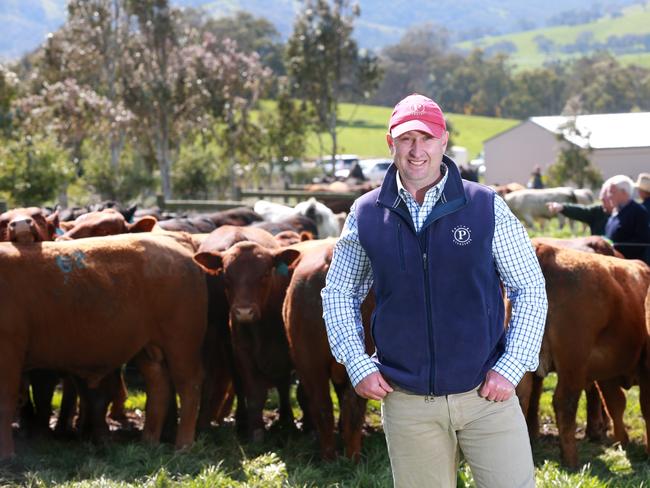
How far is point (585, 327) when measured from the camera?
7250mm

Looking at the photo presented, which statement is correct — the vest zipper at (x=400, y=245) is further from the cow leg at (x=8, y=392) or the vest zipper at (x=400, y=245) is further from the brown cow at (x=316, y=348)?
the cow leg at (x=8, y=392)

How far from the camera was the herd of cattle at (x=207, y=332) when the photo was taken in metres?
7.28

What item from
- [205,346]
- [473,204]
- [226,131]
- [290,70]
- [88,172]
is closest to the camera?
[473,204]

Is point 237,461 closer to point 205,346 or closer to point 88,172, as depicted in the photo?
point 205,346

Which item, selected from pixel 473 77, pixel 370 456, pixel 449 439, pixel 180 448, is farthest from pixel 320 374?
pixel 473 77

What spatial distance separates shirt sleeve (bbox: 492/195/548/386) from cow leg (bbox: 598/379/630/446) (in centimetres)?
429

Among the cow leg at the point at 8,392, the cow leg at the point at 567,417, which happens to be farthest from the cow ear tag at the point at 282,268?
the cow leg at the point at 567,417

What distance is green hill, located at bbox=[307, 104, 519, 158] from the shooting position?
82000 millimetres

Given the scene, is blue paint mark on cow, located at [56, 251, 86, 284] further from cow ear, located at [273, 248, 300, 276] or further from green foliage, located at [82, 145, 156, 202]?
green foliage, located at [82, 145, 156, 202]

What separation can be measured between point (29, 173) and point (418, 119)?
60.9ft

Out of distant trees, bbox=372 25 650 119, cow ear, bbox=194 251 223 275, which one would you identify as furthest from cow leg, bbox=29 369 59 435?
Answer: distant trees, bbox=372 25 650 119

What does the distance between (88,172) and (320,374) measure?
25293 millimetres

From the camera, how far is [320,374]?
751 centimetres

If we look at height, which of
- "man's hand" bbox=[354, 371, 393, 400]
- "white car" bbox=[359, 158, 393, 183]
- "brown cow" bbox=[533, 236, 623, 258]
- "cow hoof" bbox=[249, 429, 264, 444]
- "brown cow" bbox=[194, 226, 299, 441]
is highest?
"man's hand" bbox=[354, 371, 393, 400]
